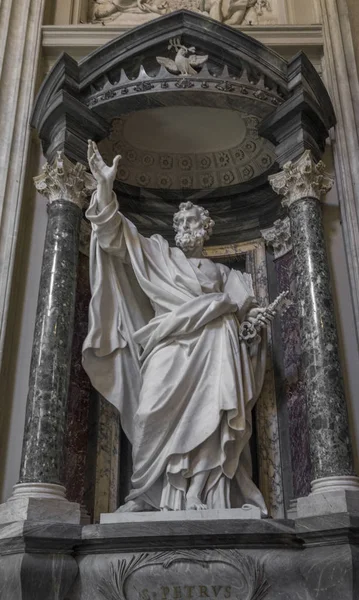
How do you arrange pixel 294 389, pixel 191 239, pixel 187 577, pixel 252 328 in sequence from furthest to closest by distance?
pixel 191 239, pixel 294 389, pixel 252 328, pixel 187 577

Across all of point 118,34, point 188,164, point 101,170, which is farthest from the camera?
point 188,164

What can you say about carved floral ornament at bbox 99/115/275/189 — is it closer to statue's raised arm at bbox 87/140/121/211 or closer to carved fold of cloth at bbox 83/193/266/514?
carved fold of cloth at bbox 83/193/266/514

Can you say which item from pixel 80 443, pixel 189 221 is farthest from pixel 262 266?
pixel 80 443

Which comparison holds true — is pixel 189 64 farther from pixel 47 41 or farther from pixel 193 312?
pixel 193 312

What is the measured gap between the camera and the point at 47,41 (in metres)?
6.81

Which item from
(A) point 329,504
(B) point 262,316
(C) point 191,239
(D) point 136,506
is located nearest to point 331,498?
(A) point 329,504

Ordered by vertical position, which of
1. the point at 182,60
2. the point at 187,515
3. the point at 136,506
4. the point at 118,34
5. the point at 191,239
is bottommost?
the point at 187,515

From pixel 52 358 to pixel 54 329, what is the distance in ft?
0.78

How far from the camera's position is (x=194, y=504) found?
4.74m

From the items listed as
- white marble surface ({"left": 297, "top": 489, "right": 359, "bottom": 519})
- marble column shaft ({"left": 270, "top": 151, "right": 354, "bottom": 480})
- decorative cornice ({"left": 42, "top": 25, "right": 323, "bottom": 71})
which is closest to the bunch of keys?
marble column shaft ({"left": 270, "top": 151, "right": 354, "bottom": 480})

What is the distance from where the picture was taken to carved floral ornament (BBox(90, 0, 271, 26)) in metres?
7.31

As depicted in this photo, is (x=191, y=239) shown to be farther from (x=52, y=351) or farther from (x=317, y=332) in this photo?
(x=52, y=351)

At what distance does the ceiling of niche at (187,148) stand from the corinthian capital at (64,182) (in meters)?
0.87

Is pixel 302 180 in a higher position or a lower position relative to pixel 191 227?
higher
